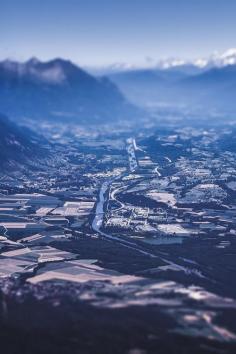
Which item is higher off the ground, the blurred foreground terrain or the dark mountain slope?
the dark mountain slope

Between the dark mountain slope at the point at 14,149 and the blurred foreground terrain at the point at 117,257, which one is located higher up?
the dark mountain slope at the point at 14,149

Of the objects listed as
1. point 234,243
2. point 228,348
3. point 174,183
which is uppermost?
point 174,183

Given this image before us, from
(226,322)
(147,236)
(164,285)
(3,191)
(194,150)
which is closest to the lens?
(226,322)

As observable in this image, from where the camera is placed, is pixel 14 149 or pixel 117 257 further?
pixel 14 149

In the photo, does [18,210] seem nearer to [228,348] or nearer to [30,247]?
[30,247]

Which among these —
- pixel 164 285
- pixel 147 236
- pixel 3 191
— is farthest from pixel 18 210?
pixel 164 285

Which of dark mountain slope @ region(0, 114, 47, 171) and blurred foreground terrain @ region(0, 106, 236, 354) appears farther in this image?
dark mountain slope @ region(0, 114, 47, 171)

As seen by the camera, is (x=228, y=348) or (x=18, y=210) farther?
(x=18, y=210)

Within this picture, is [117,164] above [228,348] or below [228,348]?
above

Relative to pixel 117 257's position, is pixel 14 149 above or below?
above

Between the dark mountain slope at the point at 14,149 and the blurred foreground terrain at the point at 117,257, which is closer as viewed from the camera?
the blurred foreground terrain at the point at 117,257

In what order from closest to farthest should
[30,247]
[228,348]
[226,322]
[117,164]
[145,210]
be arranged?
[228,348], [226,322], [30,247], [145,210], [117,164]
